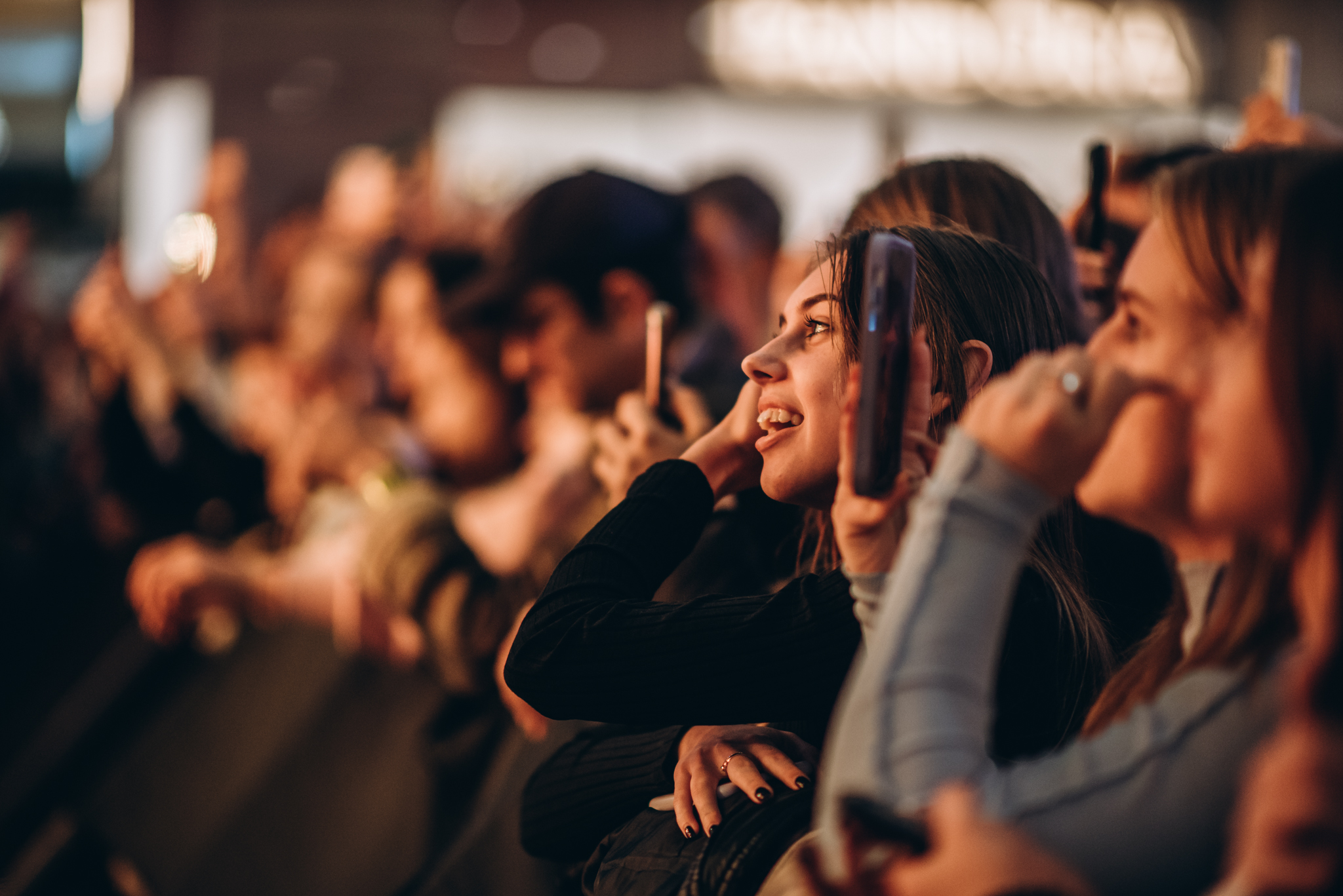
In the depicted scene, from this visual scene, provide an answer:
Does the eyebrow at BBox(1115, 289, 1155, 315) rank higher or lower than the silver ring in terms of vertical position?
higher

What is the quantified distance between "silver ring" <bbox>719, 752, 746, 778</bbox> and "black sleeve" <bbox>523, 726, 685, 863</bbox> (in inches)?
3.7

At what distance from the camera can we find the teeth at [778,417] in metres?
1.23

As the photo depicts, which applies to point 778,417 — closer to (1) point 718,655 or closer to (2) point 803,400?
(2) point 803,400

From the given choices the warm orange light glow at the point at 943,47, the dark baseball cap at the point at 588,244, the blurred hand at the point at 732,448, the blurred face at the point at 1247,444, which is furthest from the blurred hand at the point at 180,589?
the warm orange light glow at the point at 943,47

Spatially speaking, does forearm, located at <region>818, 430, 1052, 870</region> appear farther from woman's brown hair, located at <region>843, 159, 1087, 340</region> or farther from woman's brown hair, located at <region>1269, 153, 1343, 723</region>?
woman's brown hair, located at <region>843, 159, 1087, 340</region>

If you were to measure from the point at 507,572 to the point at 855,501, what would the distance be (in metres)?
1.52

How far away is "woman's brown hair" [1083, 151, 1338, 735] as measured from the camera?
2.55ft

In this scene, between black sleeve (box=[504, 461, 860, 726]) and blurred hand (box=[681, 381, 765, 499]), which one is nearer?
black sleeve (box=[504, 461, 860, 726])

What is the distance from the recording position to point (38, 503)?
4105 mm

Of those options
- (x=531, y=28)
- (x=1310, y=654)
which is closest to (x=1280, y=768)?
(x=1310, y=654)

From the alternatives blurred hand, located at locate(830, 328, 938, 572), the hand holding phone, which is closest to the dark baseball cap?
the hand holding phone

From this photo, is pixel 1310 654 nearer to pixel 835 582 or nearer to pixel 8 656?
pixel 835 582

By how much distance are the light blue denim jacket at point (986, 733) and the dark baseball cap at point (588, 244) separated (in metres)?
1.49

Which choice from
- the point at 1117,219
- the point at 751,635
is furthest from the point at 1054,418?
the point at 1117,219
